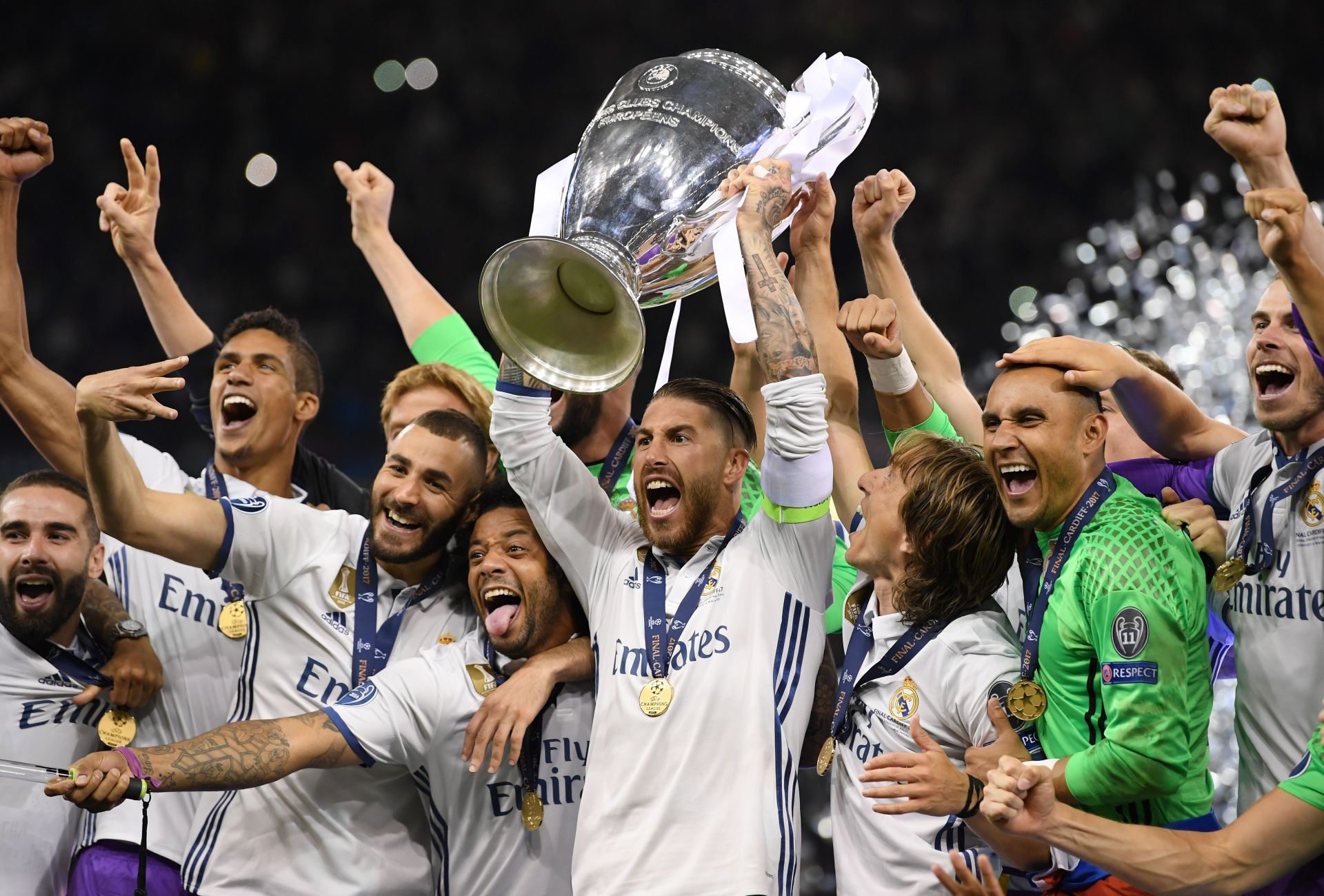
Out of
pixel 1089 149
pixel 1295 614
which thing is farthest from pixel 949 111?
pixel 1295 614

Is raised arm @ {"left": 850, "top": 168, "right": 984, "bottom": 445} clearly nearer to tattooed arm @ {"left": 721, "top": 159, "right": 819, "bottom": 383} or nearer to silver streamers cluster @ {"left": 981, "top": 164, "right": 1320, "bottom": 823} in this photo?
tattooed arm @ {"left": 721, "top": 159, "right": 819, "bottom": 383}

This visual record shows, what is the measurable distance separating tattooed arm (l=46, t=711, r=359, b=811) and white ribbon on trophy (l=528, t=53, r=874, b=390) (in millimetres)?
1086

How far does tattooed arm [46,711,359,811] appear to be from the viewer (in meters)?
2.57

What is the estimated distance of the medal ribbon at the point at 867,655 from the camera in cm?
267

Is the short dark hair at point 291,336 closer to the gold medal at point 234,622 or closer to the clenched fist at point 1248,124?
the gold medal at point 234,622

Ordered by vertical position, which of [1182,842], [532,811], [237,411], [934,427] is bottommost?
[1182,842]

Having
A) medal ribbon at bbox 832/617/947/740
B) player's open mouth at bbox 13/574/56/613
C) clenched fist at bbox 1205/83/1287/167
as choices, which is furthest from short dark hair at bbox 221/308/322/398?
clenched fist at bbox 1205/83/1287/167

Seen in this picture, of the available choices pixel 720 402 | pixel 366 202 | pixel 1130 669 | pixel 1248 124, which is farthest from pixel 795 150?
pixel 366 202

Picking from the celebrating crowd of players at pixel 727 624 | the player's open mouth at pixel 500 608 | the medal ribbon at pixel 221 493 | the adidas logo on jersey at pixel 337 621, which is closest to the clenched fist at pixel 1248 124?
the celebrating crowd of players at pixel 727 624

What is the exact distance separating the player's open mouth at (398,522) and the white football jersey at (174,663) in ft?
1.11

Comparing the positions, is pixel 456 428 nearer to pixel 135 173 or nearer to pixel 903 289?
pixel 903 289

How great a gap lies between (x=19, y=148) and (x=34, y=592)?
1.15m

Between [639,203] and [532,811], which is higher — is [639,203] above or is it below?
above

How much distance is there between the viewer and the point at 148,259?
388 centimetres
